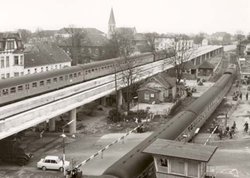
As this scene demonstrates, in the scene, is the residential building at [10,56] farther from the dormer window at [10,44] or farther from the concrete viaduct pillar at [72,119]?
the concrete viaduct pillar at [72,119]

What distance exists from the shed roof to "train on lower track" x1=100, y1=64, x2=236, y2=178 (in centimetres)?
91

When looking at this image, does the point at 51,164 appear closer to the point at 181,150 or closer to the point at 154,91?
the point at 181,150

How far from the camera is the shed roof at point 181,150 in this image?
1923cm

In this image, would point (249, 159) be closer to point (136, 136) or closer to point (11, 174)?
point (136, 136)

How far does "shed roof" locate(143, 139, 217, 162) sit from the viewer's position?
63.1ft

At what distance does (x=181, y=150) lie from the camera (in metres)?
20.0

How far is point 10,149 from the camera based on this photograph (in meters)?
29.7

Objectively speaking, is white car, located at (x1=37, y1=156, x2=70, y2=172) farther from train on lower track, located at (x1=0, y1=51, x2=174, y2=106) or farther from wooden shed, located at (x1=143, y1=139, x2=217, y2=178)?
train on lower track, located at (x1=0, y1=51, x2=174, y2=106)

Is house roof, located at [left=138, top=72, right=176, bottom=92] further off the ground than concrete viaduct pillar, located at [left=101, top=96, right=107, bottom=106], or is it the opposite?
house roof, located at [left=138, top=72, right=176, bottom=92]

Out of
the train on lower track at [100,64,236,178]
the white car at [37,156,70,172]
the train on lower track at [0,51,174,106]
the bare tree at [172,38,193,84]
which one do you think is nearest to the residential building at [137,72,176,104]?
the train on lower track at [0,51,174,106]

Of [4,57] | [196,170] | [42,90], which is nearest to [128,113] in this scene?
[42,90]

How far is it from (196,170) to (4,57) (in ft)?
150

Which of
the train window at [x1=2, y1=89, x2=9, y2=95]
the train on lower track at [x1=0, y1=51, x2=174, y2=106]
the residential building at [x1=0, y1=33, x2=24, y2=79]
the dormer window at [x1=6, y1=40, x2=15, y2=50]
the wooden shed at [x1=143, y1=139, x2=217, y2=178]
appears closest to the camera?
the wooden shed at [x1=143, y1=139, x2=217, y2=178]

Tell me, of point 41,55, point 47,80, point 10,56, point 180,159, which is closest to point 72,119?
A: point 47,80
